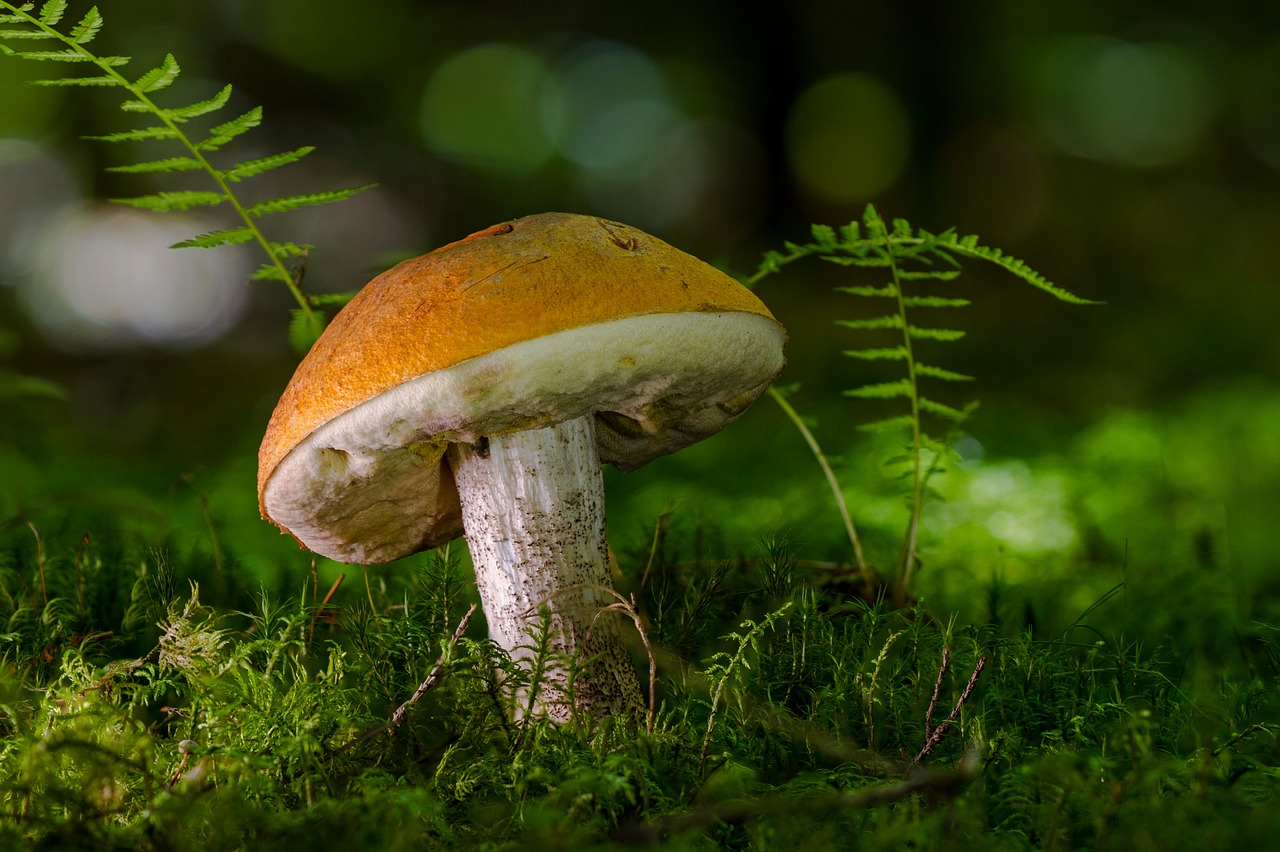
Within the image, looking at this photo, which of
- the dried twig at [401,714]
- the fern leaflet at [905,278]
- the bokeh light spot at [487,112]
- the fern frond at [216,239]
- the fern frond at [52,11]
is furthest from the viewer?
the bokeh light spot at [487,112]

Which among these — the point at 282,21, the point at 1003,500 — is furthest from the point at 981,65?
the point at 282,21

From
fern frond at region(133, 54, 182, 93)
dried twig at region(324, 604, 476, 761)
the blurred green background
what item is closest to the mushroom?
dried twig at region(324, 604, 476, 761)

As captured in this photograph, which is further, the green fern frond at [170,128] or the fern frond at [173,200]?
the fern frond at [173,200]

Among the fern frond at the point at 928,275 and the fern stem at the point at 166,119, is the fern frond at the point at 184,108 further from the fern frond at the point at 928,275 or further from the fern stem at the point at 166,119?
the fern frond at the point at 928,275

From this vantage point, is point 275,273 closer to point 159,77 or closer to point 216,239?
point 216,239

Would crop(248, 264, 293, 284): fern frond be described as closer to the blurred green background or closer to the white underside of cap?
the white underside of cap

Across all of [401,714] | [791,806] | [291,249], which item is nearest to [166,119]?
[291,249]

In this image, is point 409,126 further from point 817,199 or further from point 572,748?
point 572,748

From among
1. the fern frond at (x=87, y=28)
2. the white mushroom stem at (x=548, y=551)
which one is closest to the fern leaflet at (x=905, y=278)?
the white mushroom stem at (x=548, y=551)
